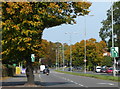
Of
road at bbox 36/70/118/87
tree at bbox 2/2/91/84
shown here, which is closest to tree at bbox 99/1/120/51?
road at bbox 36/70/118/87

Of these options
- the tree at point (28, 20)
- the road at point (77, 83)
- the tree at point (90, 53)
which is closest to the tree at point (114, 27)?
the tree at point (90, 53)

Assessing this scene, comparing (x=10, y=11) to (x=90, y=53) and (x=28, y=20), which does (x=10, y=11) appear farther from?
(x=90, y=53)

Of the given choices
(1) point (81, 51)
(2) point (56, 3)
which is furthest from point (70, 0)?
(1) point (81, 51)

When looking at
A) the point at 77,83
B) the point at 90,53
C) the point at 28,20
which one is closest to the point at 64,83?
the point at 77,83

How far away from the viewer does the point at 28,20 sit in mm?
23500

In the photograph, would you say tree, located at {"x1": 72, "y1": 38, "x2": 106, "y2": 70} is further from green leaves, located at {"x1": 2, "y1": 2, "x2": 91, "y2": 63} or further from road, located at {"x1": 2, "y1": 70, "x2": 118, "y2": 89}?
green leaves, located at {"x1": 2, "y1": 2, "x2": 91, "y2": 63}

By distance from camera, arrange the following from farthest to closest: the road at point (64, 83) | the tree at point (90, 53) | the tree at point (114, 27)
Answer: the tree at point (90, 53) → the tree at point (114, 27) → the road at point (64, 83)

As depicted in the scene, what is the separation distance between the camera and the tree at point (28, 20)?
22.8m

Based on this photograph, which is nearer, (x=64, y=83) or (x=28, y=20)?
(x=28, y=20)

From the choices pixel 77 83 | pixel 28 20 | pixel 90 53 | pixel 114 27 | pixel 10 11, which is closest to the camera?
pixel 10 11

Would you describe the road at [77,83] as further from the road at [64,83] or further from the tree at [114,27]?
the tree at [114,27]

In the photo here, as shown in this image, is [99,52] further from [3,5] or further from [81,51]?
[3,5]

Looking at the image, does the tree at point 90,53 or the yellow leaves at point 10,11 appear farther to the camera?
the tree at point 90,53

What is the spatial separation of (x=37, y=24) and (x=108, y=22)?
59.6m
